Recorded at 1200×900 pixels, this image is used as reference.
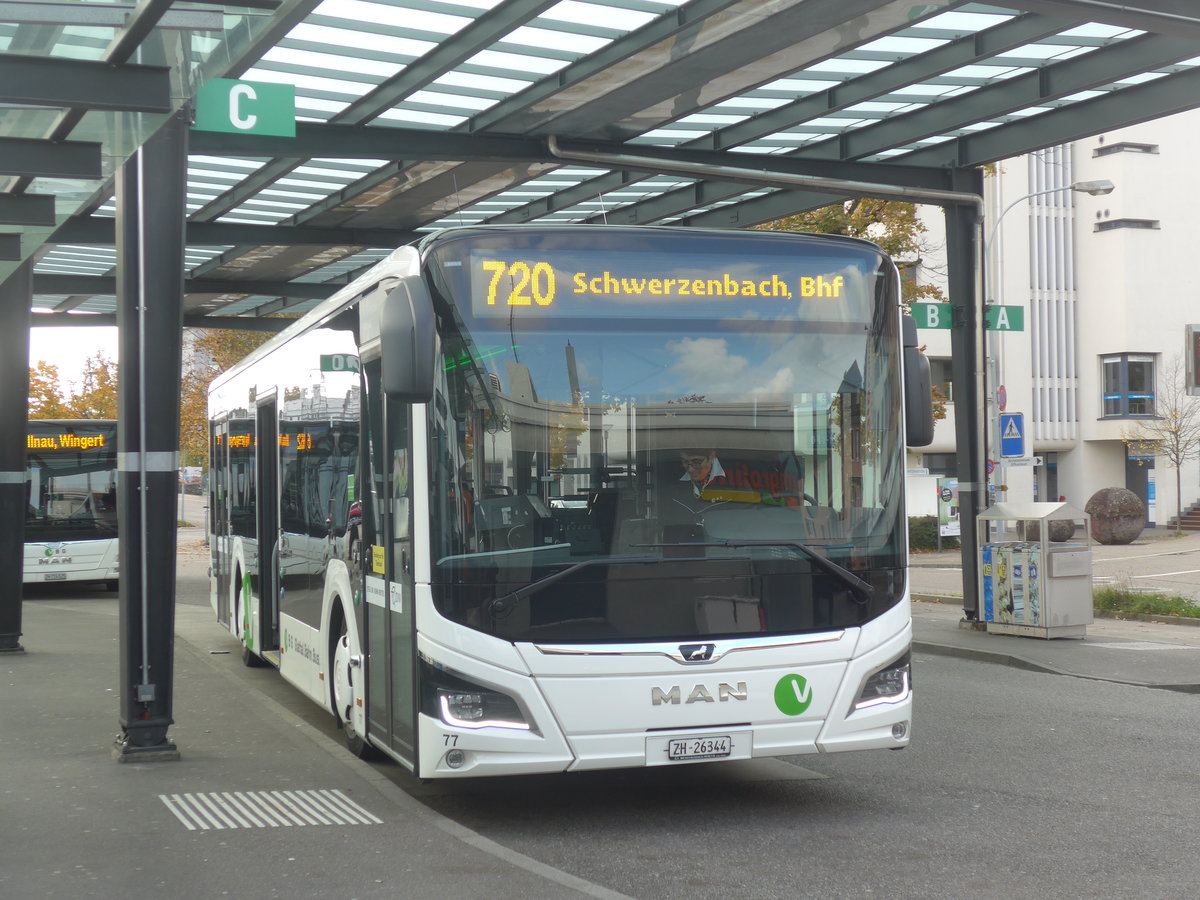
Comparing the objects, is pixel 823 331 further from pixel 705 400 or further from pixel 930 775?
pixel 930 775

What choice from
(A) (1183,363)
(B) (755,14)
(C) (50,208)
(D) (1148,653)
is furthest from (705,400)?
(A) (1183,363)

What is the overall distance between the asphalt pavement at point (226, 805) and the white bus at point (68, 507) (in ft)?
35.6

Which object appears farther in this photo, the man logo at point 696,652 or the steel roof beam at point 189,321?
the steel roof beam at point 189,321

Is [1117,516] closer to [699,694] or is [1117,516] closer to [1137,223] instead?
[1137,223]

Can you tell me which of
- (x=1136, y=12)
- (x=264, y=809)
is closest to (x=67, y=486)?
(x=264, y=809)

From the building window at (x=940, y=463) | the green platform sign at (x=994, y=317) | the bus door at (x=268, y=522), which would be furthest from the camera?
the building window at (x=940, y=463)

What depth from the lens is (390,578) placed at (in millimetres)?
7797

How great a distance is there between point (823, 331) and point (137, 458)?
4335mm

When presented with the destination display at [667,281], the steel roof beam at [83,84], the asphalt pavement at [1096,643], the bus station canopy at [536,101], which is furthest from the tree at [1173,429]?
the steel roof beam at [83,84]

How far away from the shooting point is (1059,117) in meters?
15.6

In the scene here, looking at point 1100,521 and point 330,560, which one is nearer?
point 330,560

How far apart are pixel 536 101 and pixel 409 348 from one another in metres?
8.09

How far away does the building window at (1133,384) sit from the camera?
5266cm

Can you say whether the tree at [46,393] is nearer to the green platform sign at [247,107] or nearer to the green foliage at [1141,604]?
the green foliage at [1141,604]
